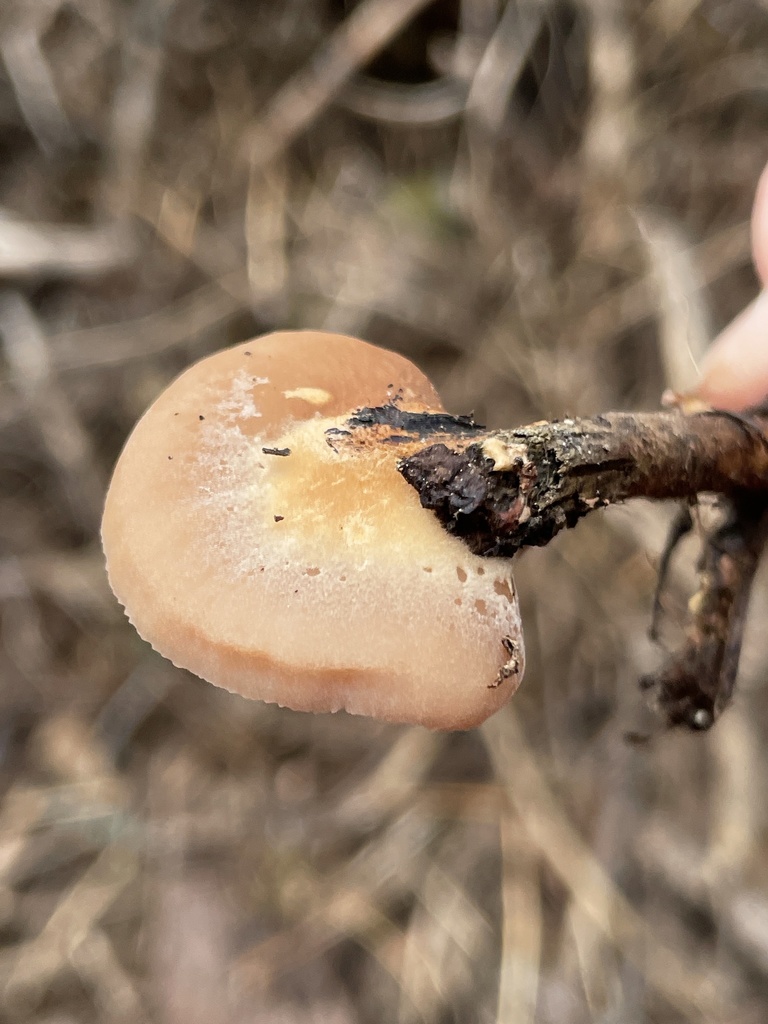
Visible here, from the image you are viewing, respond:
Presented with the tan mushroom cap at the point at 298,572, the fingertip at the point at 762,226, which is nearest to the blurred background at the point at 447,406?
the fingertip at the point at 762,226

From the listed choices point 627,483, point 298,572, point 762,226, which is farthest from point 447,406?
point 298,572

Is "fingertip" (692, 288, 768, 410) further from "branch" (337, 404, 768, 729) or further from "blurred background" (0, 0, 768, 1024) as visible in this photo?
"blurred background" (0, 0, 768, 1024)

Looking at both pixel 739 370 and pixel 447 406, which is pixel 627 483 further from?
pixel 447 406

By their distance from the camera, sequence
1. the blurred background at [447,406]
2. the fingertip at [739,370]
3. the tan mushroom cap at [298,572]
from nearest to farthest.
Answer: the tan mushroom cap at [298,572], the fingertip at [739,370], the blurred background at [447,406]

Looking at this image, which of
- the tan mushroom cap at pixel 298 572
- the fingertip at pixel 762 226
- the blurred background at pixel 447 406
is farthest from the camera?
the blurred background at pixel 447 406

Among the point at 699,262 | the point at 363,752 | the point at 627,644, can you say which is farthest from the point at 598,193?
Result: the point at 363,752

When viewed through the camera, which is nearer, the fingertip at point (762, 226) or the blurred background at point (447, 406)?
the fingertip at point (762, 226)

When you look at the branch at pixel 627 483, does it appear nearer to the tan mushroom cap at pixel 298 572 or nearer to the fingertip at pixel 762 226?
the tan mushroom cap at pixel 298 572

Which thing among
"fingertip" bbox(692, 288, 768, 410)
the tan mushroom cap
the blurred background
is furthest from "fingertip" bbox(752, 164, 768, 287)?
the tan mushroom cap
